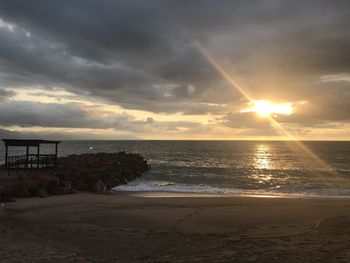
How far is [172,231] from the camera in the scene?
1336 centimetres

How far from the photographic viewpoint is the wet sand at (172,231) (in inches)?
395

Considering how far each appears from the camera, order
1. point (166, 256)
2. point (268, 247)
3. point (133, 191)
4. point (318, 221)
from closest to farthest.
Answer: point (166, 256) → point (268, 247) → point (318, 221) → point (133, 191)

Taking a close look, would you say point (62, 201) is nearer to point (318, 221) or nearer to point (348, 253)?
point (318, 221)

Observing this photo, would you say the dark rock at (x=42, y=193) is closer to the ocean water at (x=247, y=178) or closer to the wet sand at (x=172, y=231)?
the wet sand at (x=172, y=231)

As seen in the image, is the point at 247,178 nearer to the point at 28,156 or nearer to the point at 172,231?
the point at 28,156

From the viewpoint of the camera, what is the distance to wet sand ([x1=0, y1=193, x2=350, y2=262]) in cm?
1003

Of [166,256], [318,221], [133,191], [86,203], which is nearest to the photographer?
[166,256]

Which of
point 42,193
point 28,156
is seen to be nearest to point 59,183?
point 42,193

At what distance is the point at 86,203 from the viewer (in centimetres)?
1947

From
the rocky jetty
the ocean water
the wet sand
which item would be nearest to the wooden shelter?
the rocky jetty

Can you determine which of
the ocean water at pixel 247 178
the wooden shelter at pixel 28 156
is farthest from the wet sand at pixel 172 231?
the wooden shelter at pixel 28 156

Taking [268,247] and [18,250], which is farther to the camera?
[268,247]

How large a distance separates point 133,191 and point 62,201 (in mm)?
8347

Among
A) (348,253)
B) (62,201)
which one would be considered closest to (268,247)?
(348,253)
